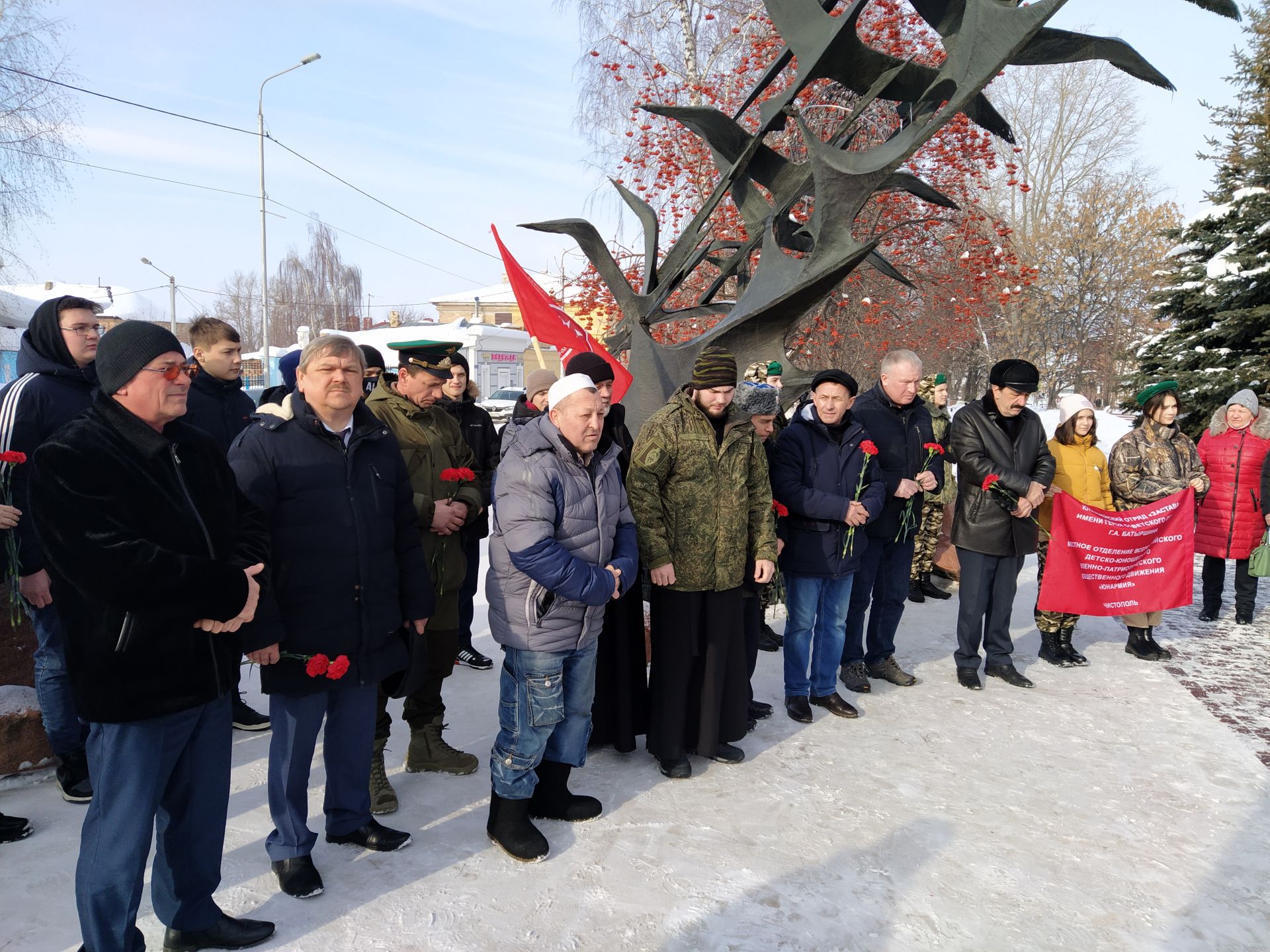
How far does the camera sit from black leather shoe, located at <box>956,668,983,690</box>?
4.98 m

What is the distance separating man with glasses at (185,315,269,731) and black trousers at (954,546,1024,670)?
408 cm

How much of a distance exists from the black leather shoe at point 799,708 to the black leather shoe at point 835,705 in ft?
0.18

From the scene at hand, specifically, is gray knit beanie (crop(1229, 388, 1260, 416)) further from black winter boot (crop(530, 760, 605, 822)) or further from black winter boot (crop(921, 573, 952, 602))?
black winter boot (crop(530, 760, 605, 822))

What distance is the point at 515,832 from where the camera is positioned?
3064 mm

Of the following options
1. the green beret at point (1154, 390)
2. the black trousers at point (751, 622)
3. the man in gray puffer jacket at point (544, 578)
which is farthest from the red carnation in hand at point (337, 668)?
the green beret at point (1154, 390)

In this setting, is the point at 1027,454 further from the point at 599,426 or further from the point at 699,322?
the point at 699,322

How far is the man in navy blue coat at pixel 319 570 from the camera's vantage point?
8.78ft

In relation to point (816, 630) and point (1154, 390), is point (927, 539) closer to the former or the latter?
point (1154, 390)

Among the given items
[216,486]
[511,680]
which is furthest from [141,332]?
[511,680]

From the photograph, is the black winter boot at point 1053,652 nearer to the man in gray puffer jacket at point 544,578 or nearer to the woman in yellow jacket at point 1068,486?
the woman in yellow jacket at point 1068,486

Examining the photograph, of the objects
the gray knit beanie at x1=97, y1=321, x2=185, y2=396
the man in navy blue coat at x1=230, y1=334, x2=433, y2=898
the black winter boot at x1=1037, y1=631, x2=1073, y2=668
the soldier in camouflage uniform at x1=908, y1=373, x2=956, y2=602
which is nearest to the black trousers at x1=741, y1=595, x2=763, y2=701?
the man in navy blue coat at x1=230, y1=334, x2=433, y2=898

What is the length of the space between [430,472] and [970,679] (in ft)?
11.5

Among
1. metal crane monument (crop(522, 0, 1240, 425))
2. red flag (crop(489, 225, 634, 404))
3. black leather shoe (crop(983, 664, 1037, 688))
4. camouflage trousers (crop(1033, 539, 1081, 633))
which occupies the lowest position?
black leather shoe (crop(983, 664, 1037, 688))

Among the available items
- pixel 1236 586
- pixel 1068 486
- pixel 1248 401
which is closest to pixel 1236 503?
pixel 1236 586
